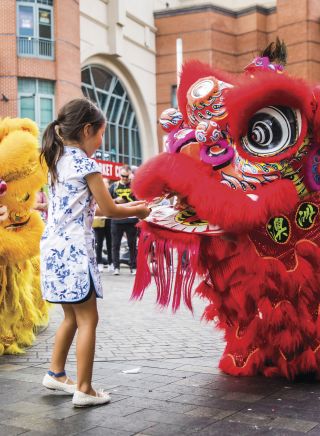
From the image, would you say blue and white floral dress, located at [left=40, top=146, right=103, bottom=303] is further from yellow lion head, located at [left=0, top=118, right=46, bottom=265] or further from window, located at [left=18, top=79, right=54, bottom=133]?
window, located at [left=18, top=79, right=54, bottom=133]

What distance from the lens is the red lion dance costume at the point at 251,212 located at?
358cm

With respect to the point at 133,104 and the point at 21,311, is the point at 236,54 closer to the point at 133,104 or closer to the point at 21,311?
the point at 133,104

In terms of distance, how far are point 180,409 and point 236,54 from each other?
30.2m

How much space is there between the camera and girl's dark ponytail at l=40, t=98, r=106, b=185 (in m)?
3.53

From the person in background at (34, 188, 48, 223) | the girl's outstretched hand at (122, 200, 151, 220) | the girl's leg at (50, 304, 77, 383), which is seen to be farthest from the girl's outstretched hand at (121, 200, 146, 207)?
the person in background at (34, 188, 48, 223)

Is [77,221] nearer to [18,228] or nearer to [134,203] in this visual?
[134,203]

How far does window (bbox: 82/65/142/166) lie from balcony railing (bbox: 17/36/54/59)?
11.8 feet

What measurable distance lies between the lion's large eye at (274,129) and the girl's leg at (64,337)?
4.59 ft

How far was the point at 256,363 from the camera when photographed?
156 inches

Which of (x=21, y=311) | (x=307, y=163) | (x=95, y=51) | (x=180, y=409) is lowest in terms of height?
(x=180, y=409)

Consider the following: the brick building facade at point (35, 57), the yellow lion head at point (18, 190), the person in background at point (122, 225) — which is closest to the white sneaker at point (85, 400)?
the yellow lion head at point (18, 190)

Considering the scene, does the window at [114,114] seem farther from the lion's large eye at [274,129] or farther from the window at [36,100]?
the lion's large eye at [274,129]

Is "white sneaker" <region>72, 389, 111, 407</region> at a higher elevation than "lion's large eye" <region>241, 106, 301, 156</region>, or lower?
lower

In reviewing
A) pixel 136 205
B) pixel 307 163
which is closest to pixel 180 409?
pixel 136 205
